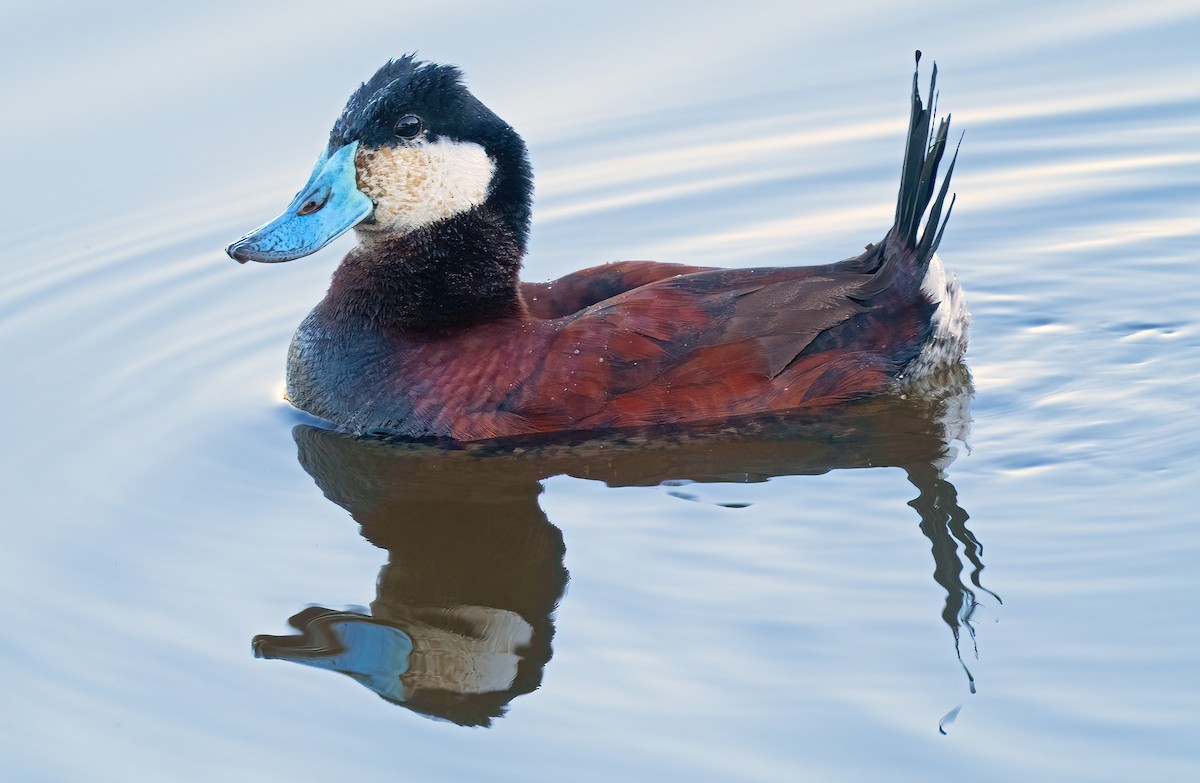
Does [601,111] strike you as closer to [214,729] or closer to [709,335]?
[709,335]

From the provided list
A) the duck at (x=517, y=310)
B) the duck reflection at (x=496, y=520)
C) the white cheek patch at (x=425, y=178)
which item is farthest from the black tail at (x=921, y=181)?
the white cheek patch at (x=425, y=178)

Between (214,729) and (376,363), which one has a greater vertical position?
(376,363)

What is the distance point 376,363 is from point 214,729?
204cm

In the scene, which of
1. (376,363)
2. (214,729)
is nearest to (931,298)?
(376,363)

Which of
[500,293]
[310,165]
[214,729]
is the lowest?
[214,729]

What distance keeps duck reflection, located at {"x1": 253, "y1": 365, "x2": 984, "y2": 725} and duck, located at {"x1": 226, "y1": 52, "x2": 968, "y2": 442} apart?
0.33 ft

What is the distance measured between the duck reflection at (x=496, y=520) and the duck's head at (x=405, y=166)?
0.80 meters

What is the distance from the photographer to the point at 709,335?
5.70m

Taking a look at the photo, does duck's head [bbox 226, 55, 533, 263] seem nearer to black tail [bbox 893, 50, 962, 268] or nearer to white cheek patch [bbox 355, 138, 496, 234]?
white cheek patch [bbox 355, 138, 496, 234]

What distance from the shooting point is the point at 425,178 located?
6.04m

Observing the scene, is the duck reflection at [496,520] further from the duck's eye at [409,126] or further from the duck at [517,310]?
the duck's eye at [409,126]

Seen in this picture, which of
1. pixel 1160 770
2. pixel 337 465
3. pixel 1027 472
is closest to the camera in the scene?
pixel 1160 770

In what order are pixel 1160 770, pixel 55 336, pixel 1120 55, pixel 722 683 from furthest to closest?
pixel 1120 55 < pixel 55 336 < pixel 722 683 < pixel 1160 770

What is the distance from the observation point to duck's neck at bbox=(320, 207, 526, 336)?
6.06 m
